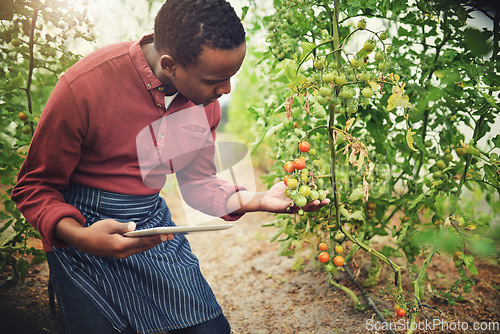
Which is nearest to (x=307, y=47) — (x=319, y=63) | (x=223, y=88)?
(x=319, y=63)

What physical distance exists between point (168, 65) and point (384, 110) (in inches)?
38.3

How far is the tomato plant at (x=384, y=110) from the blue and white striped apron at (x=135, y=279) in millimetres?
577

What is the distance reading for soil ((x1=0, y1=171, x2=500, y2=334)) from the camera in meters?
1.69

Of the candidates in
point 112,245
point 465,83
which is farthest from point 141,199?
point 465,83

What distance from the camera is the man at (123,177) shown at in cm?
115

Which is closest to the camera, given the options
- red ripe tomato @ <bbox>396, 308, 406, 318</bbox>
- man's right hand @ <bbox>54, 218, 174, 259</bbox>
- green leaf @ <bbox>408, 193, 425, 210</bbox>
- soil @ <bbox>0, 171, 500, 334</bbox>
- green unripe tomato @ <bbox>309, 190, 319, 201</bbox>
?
man's right hand @ <bbox>54, 218, 174, 259</bbox>

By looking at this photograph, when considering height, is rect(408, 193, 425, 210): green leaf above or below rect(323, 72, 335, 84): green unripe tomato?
below

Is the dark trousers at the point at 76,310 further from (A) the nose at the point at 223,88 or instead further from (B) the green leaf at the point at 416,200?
(B) the green leaf at the point at 416,200

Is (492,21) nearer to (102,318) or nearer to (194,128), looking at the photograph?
(194,128)

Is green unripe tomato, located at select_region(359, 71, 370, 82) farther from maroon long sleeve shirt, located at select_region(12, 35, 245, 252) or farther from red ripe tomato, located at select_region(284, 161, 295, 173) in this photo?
maroon long sleeve shirt, located at select_region(12, 35, 245, 252)

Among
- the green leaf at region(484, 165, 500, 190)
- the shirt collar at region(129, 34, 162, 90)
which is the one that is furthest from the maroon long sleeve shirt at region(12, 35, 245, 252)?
the green leaf at region(484, 165, 500, 190)

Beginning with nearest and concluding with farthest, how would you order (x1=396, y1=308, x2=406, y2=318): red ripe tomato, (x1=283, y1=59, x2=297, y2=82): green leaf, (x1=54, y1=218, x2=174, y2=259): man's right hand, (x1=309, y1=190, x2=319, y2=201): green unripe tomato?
(x1=54, y1=218, x2=174, y2=259): man's right hand → (x1=283, y1=59, x2=297, y2=82): green leaf → (x1=309, y1=190, x2=319, y2=201): green unripe tomato → (x1=396, y1=308, x2=406, y2=318): red ripe tomato

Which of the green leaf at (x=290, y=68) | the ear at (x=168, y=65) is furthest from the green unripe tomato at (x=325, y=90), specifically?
the ear at (x=168, y=65)

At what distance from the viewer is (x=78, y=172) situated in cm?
133
